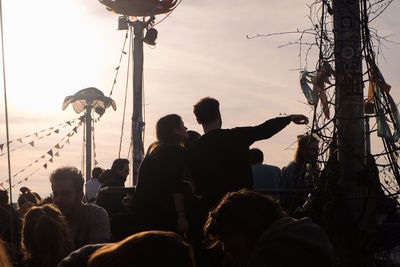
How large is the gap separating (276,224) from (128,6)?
40.3ft

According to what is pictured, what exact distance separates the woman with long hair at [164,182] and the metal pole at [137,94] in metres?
9.29

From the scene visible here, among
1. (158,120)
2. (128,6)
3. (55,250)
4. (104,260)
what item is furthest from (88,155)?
(104,260)

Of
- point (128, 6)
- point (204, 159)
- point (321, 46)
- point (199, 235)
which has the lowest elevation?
point (199, 235)

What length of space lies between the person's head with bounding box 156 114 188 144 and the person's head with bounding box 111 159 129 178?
3.63m

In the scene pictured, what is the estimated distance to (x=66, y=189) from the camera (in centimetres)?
462

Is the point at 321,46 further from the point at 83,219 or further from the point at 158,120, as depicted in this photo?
the point at 83,219

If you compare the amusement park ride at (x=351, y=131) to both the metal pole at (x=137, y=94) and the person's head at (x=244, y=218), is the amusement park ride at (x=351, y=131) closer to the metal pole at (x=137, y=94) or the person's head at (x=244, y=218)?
the person's head at (x=244, y=218)

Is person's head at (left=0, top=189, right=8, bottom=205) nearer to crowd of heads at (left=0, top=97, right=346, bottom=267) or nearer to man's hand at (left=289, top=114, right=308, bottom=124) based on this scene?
crowd of heads at (left=0, top=97, right=346, bottom=267)

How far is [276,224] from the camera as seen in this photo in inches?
116

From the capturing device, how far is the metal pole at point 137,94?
47.9ft

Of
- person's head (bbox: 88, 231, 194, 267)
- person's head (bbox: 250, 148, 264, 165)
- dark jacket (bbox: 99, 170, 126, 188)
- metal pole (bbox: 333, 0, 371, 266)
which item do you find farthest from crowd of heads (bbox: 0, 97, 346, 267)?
dark jacket (bbox: 99, 170, 126, 188)

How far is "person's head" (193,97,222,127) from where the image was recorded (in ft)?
16.8

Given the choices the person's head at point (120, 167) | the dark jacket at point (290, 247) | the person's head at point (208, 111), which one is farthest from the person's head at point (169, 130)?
the person's head at point (120, 167)

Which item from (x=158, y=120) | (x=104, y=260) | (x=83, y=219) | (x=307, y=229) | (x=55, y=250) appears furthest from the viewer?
(x=158, y=120)
